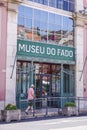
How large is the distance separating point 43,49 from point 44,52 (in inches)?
9.6

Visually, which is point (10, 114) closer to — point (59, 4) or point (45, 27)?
point (45, 27)

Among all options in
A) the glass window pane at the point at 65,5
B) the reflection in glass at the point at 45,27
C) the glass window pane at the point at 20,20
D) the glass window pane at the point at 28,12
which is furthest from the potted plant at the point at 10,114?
the glass window pane at the point at 65,5

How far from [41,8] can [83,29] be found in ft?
16.2

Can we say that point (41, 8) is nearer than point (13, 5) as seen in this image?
No

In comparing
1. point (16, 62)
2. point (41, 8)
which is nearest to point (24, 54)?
point (16, 62)

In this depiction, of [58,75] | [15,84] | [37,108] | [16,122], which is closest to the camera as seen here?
[16,122]

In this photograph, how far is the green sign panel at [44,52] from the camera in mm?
24562

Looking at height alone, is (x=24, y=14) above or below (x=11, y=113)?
above

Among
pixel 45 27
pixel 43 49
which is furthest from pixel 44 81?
pixel 45 27

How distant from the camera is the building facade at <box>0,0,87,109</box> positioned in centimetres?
2353

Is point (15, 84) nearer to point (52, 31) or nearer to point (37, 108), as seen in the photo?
point (37, 108)

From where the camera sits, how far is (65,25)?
92.2 feet

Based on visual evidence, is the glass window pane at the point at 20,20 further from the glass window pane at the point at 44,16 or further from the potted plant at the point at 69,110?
the potted plant at the point at 69,110

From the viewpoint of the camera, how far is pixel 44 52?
2600 cm
